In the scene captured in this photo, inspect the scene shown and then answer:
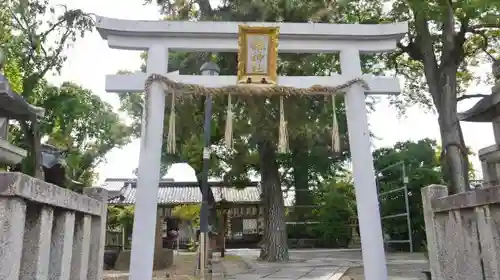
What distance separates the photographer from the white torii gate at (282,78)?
532 cm

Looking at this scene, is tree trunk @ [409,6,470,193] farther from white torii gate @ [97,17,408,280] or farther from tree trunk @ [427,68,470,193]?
white torii gate @ [97,17,408,280]

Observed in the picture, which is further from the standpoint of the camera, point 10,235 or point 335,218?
point 335,218

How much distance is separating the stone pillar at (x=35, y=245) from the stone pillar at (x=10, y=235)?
300mm

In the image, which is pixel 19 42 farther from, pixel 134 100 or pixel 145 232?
pixel 145 232

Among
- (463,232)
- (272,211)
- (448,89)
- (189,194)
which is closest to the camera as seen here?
(463,232)

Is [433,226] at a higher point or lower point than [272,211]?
lower

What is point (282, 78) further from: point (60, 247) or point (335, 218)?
point (335, 218)

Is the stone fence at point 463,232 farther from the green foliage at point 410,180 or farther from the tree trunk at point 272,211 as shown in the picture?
the green foliage at point 410,180

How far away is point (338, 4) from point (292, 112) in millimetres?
3326

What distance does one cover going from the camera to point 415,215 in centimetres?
1783

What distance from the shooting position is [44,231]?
2.96 metres

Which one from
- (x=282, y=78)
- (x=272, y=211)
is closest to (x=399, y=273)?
(x=272, y=211)

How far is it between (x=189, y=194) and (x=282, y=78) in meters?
21.1

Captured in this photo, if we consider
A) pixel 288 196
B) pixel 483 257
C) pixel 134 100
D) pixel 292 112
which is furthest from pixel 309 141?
pixel 288 196
